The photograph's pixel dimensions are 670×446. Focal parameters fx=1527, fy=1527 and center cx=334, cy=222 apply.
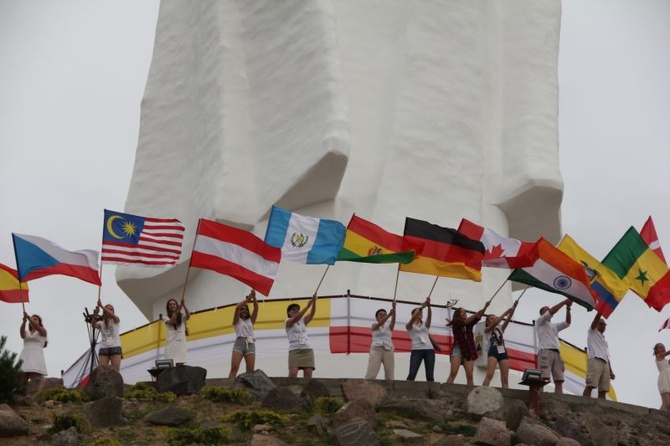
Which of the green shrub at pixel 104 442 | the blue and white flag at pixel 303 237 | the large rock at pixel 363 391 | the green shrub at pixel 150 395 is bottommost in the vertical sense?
the green shrub at pixel 104 442

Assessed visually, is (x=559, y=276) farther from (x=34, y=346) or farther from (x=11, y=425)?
(x=11, y=425)

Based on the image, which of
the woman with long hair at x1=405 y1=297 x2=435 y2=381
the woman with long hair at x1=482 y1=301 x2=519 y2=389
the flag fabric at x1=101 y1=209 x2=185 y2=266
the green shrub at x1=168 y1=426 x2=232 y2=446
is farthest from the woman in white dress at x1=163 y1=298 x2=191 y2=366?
the woman with long hair at x1=482 y1=301 x2=519 y2=389

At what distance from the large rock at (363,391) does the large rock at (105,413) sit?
2.91m

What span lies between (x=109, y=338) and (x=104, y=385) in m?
2.17

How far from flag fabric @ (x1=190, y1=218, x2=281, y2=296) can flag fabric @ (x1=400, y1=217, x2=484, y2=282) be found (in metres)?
2.00

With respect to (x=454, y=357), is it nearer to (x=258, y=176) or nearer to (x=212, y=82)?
(x=258, y=176)

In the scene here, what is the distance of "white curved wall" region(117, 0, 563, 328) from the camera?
86.4ft

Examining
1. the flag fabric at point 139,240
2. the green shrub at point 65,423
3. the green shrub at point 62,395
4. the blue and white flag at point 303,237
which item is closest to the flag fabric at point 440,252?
the blue and white flag at point 303,237

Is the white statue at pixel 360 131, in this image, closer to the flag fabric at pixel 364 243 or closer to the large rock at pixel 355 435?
the flag fabric at pixel 364 243

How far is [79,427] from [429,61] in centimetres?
1291

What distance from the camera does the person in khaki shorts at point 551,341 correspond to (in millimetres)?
21141

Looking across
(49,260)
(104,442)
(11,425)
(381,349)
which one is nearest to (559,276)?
(381,349)

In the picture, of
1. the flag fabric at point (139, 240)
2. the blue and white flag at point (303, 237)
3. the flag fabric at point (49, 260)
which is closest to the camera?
the flag fabric at point (49, 260)

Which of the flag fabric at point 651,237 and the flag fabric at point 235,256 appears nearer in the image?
the flag fabric at point 235,256
